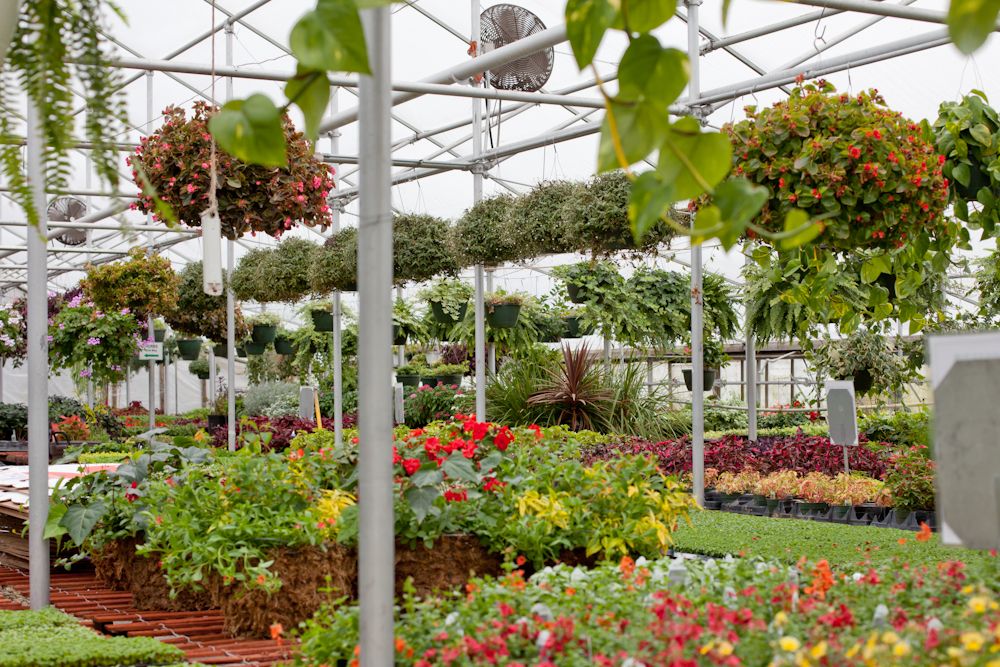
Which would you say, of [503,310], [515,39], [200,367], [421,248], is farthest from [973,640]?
[200,367]

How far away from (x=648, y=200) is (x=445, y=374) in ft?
36.5

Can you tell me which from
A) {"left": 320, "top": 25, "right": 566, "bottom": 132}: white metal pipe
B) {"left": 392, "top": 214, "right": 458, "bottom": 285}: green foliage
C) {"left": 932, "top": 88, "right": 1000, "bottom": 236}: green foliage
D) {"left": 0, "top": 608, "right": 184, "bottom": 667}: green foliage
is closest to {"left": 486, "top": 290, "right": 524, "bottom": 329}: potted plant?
{"left": 392, "top": 214, "right": 458, "bottom": 285}: green foliage

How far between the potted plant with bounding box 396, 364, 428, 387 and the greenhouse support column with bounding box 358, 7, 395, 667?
9.69 metres

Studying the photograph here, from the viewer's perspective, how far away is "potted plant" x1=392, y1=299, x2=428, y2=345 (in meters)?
11.3

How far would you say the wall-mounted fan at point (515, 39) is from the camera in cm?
698

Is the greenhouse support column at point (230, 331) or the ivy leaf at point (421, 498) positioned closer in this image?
the ivy leaf at point (421, 498)

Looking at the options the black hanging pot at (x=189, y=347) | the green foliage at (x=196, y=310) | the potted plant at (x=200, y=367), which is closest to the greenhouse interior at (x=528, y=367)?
the green foliage at (x=196, y=310)

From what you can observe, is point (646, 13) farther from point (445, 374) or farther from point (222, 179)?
point (445, 374)

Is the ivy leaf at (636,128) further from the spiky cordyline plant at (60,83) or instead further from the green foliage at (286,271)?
the green foliage at (286,271)

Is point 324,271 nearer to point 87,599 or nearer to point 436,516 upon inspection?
point 87,599

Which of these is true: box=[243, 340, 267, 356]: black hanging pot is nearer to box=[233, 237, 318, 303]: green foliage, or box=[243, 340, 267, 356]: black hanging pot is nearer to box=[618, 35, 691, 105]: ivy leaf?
box=[233, 237, 318, 303]: green foliage

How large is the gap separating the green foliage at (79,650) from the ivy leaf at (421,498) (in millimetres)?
751

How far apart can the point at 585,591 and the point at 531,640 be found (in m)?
0.37

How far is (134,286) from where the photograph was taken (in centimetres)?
990
